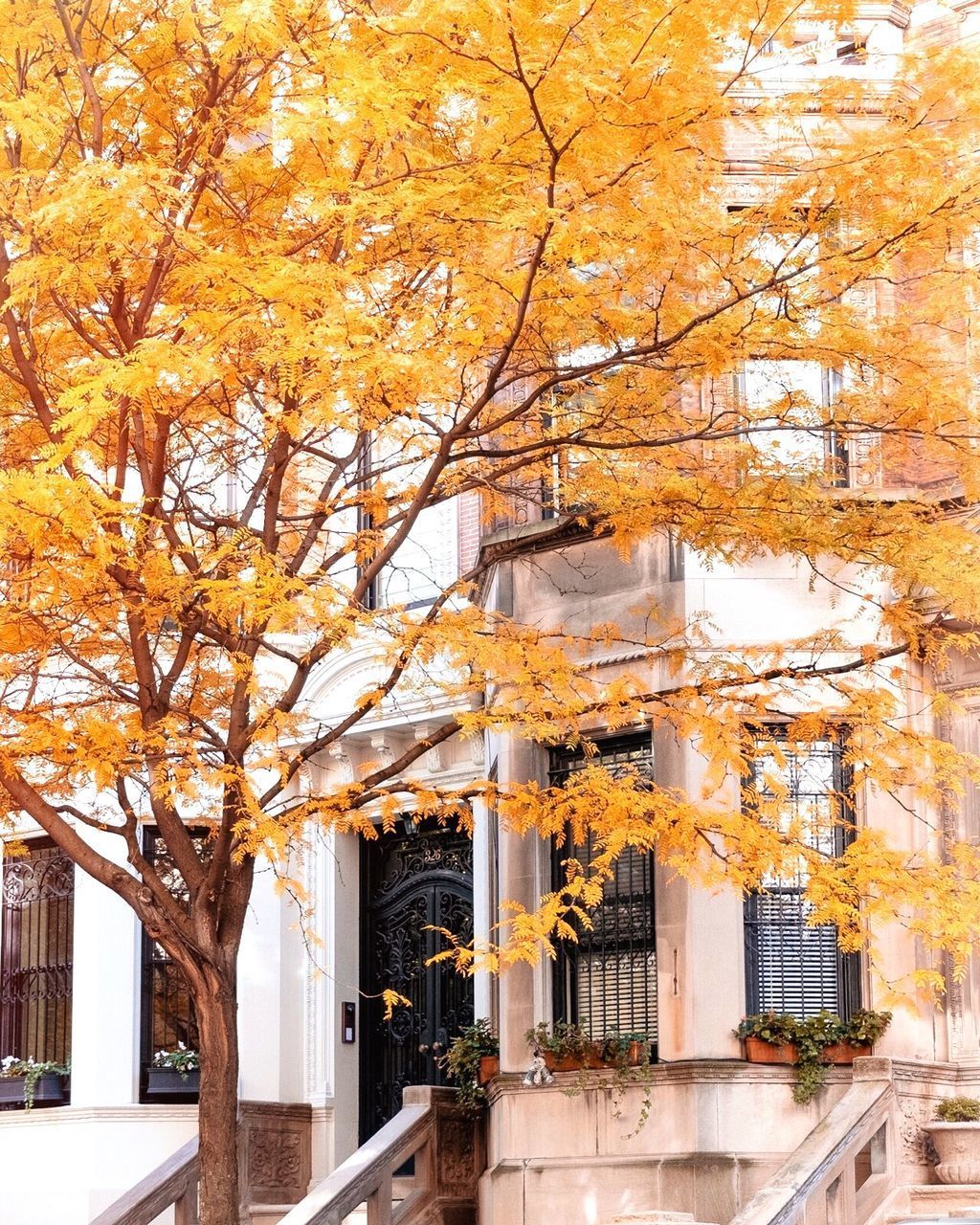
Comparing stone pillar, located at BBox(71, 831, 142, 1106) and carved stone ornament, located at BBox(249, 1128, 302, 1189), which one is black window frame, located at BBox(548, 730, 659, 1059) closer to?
carved stone ornament, located at BBox(249, 1128, 302, 1189)

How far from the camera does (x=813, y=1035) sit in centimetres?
1274

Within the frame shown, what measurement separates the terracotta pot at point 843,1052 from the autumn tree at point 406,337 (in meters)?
1.66

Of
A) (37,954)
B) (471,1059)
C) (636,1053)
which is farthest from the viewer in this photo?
(37,954)

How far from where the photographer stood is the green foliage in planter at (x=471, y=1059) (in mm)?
14133

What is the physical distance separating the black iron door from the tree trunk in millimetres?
6138

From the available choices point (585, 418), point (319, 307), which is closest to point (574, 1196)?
point (585, 418)

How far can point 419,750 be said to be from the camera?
10.8 m

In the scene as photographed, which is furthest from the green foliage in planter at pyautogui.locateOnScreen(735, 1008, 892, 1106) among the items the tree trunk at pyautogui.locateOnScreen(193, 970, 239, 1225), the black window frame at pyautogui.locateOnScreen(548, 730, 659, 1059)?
the tree trunk at pyautogui.locateOnScreen(193, 970, 239, 1225)

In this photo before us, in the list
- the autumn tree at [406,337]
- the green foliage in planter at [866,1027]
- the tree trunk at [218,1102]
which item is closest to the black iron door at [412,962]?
the green foliage in planter at [866,1027]

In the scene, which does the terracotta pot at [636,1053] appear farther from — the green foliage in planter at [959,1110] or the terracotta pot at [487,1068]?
the green foliage in planter at [959,1110]

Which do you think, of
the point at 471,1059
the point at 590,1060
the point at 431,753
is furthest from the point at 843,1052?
the point at 431,753

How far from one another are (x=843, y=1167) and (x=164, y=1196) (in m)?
5.18

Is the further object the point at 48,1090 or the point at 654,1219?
the point at 48,1090

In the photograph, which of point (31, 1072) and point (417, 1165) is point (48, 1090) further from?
point (417, 1165)
